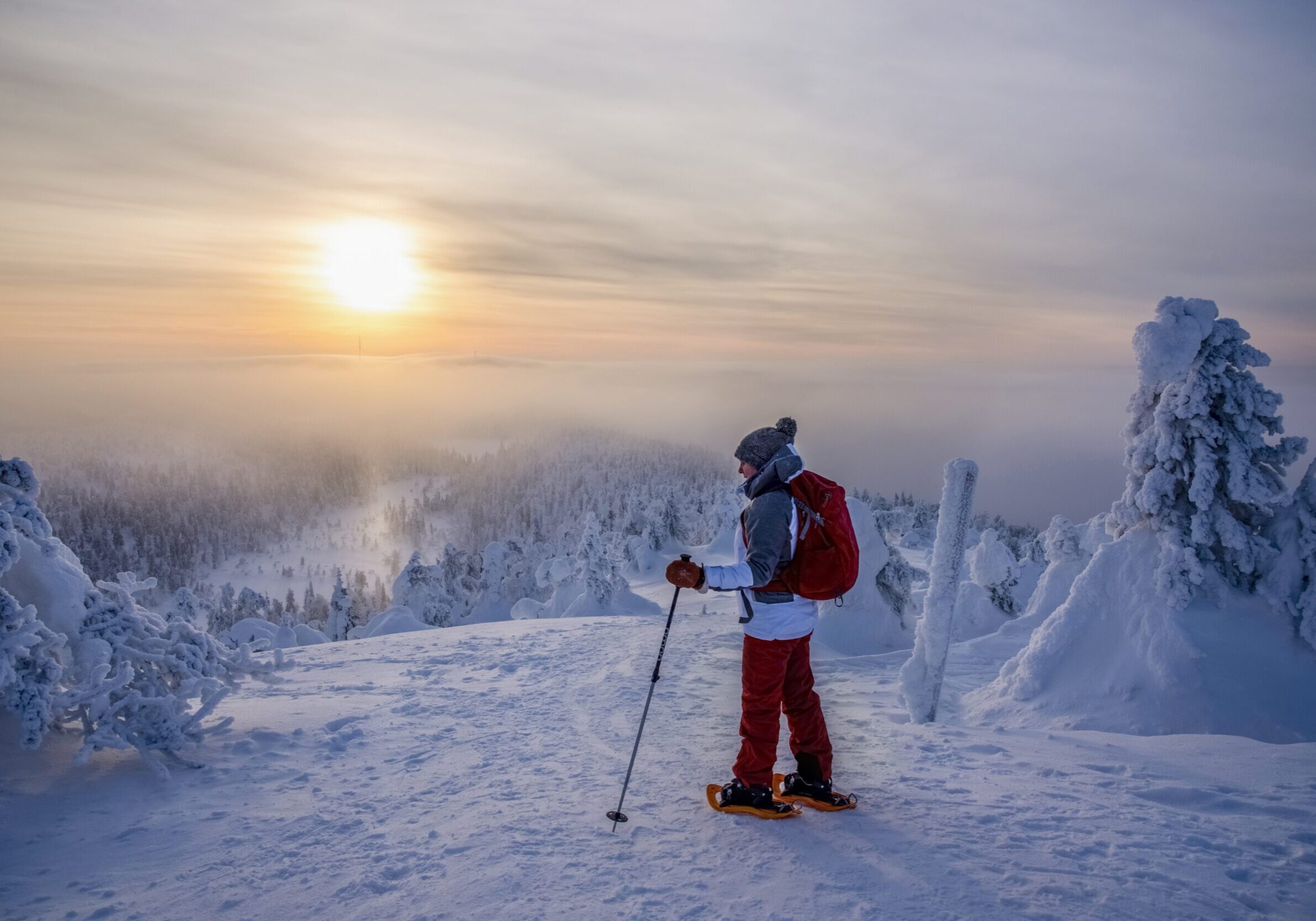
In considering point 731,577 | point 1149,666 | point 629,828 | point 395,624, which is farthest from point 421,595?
point 731,577

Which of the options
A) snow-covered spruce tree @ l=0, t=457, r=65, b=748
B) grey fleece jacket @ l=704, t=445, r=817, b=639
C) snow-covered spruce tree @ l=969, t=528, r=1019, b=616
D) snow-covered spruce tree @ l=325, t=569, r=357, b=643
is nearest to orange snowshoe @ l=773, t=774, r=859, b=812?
grey fleece jacket @ l=704, t=445, r=817, b=639

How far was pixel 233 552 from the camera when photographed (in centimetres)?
14538

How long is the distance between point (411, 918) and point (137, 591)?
480cm

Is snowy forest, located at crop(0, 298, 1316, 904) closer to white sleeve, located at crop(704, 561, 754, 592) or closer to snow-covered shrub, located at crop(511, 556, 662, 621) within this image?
white sleeve, located at crop(704, 561, 754, 592)

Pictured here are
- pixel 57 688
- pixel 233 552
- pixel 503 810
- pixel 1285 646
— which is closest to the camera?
pixel 503 810

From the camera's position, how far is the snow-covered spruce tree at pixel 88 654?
17.6 ft

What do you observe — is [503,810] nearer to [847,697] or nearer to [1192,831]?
[1192,831]

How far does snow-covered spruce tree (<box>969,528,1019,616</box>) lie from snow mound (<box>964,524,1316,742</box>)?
47.6 feet

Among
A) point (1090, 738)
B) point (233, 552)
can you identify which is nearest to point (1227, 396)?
point (1090, 738)

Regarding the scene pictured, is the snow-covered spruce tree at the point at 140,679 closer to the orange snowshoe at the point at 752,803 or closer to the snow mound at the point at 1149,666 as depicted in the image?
the orange snowshoe at the point at 752,803

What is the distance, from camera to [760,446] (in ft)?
16.5

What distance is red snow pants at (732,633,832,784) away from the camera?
495cm

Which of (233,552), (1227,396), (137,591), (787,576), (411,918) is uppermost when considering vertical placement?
(1227,396)

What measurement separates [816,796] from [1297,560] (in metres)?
8.86
